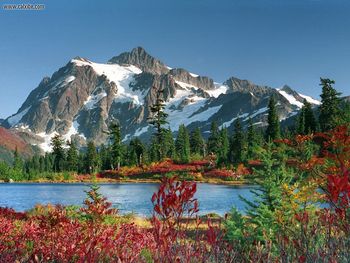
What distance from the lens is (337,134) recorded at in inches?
367

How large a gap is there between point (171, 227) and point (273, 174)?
741cm

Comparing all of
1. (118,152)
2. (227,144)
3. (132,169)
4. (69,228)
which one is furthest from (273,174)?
(227,144)

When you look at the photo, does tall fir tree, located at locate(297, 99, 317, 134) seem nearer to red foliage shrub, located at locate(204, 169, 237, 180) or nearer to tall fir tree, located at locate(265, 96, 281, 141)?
tall fir tree, located at locate(265, 96, 281, 141)

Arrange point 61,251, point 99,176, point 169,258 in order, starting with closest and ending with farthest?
point 169,258 < point 61,251 < point 99,176

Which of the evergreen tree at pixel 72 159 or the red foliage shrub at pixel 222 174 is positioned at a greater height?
the evergreen tree at pixel 72 159

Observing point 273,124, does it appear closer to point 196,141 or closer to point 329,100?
point 329,100

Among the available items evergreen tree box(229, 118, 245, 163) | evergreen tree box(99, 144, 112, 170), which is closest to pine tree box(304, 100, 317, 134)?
evergreen tree box(229, 118, 245, 163)

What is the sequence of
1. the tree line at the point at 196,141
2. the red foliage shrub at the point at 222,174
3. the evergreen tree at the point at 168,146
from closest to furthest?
the red foliage shrub at the point at 222,174 → the tree line at the point at 196,141 → the evergreen tree at the point at 168,146

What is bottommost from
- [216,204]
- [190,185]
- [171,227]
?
[216,204]

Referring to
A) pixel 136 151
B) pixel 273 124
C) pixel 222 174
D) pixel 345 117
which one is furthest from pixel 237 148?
Result: pixel 345 117

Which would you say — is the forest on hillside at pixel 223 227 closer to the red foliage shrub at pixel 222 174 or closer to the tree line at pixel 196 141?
the tree line at pixel 196 141

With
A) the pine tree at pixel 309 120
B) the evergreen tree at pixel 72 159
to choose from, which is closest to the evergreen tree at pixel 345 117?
the pine tree at pixel 309 120

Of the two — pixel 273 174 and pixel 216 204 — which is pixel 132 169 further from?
pixel 273 174

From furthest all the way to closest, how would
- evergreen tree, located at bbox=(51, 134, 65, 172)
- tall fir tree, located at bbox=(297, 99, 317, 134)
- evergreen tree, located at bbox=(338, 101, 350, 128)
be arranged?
evergreen tree, located at bbox=(51, 134, 65, 172), tall fir tree, located at bbox=(297, 99, 317, 134), evergreen tree, located at bbox=(338, 101, 350, 128)
